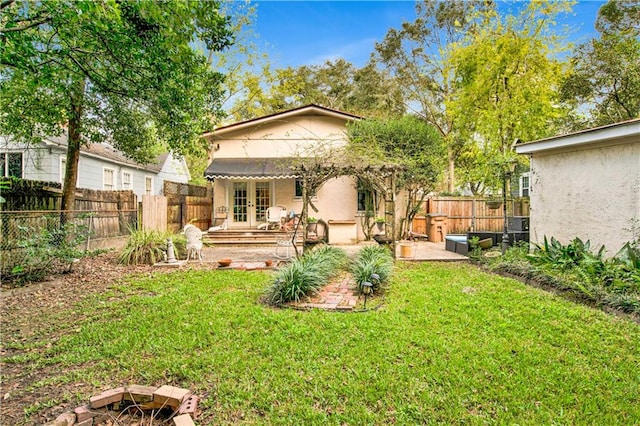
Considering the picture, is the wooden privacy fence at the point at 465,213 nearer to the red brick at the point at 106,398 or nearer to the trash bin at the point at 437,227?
the trash bin at the point at 437,227

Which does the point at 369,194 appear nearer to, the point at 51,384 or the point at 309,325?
the point at 309,325

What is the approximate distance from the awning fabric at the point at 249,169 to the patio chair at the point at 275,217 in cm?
178

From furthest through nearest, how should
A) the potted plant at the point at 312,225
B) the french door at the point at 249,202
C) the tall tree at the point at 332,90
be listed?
the tall tree at the point at 332,90 → the french door at the point at 249,202 → the potted plant at the point at 312,225

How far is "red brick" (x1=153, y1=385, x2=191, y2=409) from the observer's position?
323cm

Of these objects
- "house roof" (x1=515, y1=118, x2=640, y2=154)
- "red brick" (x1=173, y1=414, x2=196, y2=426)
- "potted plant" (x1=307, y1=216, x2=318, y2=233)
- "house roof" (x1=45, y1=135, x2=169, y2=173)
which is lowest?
"red brick" (x1=173, y1=414, x2=196, y2=426)

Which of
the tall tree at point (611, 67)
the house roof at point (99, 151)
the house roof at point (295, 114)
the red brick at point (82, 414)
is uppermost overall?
the tall tree at point (611, 67)

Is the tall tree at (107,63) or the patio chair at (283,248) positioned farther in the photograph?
the patio chair at (283,248)

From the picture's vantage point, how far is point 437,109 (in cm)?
2903

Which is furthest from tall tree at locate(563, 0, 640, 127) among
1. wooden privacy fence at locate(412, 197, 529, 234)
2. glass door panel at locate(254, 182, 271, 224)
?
glass door panel at locate(254, 182, 271, 224)

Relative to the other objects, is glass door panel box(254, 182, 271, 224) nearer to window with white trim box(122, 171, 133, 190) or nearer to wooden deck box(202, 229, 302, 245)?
wooden deck box(202, 229, 302, 245)

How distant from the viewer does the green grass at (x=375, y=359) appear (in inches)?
127

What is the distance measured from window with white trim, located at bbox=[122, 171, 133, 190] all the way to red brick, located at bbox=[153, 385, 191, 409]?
2009 centimetres

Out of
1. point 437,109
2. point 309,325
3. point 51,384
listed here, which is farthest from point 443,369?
point 437,109

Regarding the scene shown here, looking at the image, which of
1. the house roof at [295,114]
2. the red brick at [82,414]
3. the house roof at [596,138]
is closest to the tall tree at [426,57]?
the house roof at [295,114]
